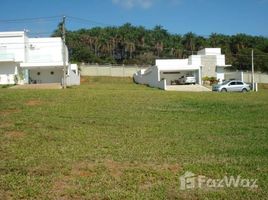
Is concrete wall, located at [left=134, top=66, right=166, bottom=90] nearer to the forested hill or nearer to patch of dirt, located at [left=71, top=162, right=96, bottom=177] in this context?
the forested hill

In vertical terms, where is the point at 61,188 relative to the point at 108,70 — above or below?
Answer: below

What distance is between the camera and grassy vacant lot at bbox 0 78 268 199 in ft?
26.5

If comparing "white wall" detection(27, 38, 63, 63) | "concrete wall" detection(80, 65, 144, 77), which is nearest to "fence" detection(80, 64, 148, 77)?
"concrete wall" detection(80, 65, 144, 77)

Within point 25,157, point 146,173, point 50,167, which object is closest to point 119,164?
point 146,173

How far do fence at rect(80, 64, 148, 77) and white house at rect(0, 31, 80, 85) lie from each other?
1826 centimetres

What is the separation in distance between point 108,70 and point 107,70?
0.59 feet

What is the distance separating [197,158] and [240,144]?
7.28 ft

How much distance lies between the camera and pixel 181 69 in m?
57.7

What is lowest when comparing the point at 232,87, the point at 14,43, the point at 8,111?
the point at 232,87

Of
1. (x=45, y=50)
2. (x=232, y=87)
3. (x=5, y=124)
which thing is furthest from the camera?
(x=45, y=50)

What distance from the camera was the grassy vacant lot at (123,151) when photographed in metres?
8.09

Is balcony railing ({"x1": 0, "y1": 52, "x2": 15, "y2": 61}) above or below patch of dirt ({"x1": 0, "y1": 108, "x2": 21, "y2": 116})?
above

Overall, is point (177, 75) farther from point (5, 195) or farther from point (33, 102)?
point (5, 195)

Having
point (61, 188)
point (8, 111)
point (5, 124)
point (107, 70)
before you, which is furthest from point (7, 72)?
point (61, 188)
